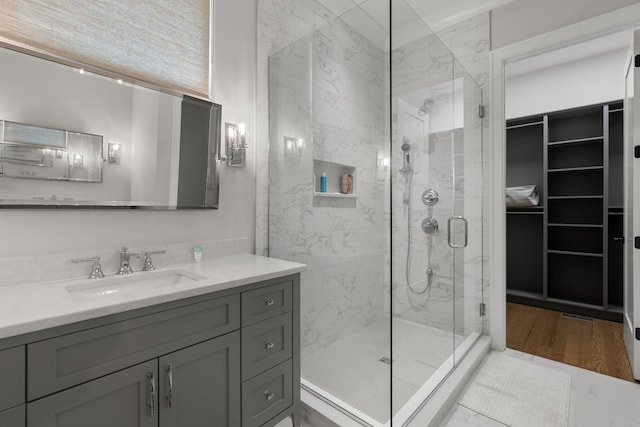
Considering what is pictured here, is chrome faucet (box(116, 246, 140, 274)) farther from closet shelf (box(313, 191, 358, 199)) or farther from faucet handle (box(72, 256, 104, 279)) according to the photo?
closet shelf (box(313, 191, 358, 199))

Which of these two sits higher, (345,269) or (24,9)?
(24,9)

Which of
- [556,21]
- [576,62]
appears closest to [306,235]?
[556,21]

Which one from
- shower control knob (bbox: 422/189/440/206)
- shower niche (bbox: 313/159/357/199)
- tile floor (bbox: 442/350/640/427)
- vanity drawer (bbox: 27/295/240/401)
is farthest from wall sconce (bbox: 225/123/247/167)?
tile floor (bbox: 442/350/640/427)

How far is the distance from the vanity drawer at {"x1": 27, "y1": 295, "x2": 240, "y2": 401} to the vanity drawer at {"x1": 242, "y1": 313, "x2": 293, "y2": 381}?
129 mm

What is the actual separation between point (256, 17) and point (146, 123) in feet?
3.56

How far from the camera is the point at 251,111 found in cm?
200

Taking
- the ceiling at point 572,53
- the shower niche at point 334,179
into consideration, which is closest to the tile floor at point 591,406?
the shower niche at point 334,179

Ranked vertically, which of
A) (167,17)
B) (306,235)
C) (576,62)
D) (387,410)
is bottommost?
(387,410)

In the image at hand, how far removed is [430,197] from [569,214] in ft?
8.53

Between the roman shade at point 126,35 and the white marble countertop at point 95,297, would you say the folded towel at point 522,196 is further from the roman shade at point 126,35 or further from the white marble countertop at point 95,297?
the roman shade at point 126,35

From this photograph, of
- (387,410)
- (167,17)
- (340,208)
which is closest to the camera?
(387,410)

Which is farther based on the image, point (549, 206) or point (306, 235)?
point (549, 206)

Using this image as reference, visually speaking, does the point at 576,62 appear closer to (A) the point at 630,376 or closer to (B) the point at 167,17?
(A) the point at 630,376

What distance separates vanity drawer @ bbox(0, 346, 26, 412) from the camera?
0.77 m
